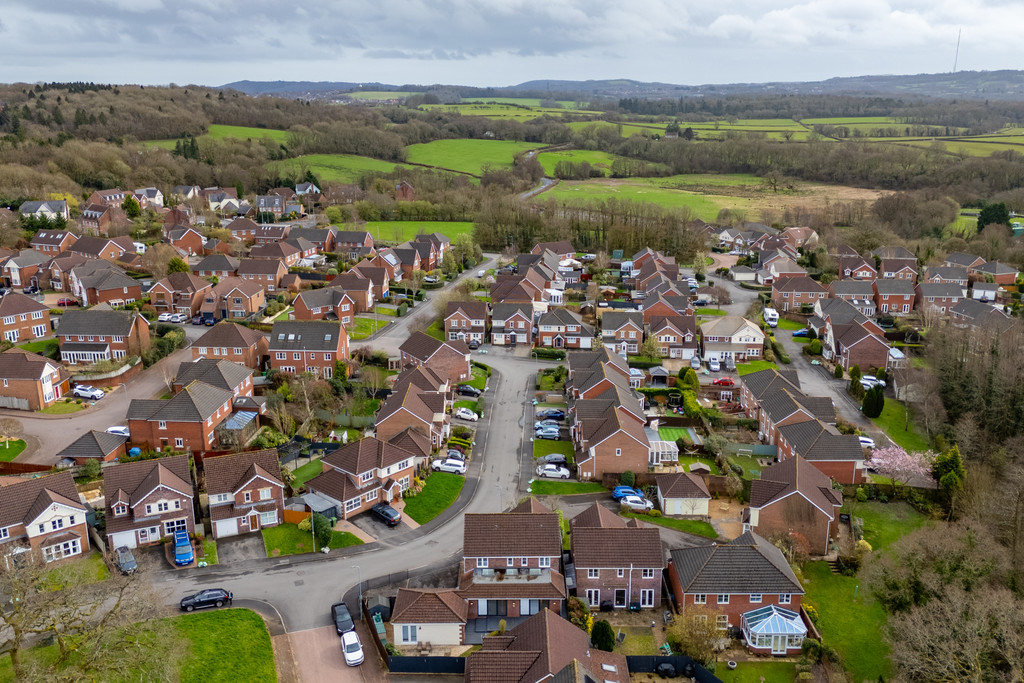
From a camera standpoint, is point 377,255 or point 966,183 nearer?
point 377,255

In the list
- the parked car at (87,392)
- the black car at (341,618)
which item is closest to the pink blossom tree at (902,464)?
the black car at (341,618)

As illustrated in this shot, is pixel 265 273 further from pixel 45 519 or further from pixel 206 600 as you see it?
pixel 206 600

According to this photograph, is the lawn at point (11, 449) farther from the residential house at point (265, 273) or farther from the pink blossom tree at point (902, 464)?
the pink blossom tree at point (902, 464)

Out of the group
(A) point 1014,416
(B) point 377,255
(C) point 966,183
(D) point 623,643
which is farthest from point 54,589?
(C) point 966,183

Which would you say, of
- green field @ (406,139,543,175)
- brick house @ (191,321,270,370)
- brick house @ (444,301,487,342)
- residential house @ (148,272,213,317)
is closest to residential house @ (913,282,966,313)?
brick house @ (444,301,487,342)

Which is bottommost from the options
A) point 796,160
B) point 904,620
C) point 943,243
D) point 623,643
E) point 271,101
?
point 623,643

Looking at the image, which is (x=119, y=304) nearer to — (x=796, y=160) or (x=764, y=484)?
(x=764, y=484)

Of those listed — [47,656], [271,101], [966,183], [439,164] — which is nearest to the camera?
[47,656]

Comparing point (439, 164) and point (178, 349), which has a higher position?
point (439, 164)

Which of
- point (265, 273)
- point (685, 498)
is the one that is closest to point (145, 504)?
point (685, 498)
